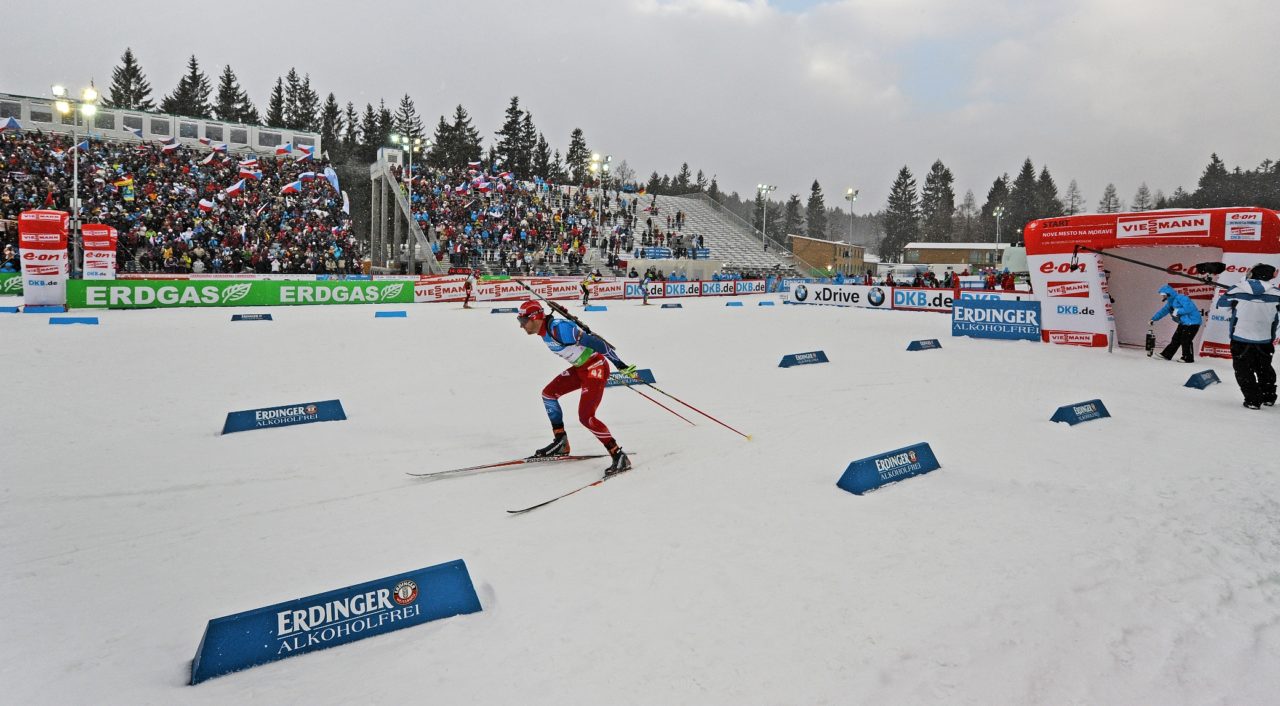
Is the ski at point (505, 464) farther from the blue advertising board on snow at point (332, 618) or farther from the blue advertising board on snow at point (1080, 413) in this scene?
the blue advertising board on snow at point (1080, 413)

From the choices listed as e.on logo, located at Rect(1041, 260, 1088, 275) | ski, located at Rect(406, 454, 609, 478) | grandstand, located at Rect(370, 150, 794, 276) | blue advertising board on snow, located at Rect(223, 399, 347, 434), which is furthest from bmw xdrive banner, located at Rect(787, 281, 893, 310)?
blue advertising board on snow, located at Rect(223, 399, 347, 434)

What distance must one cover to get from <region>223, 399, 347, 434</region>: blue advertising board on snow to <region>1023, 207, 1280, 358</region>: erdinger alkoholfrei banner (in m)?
16.0

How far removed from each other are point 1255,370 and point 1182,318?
478cm

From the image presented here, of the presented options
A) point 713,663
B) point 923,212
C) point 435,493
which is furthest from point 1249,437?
point 923,212

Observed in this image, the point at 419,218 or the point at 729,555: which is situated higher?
the point at 419,218

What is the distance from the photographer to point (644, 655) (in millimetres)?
3328

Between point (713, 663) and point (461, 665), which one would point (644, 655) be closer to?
point (713, 663)

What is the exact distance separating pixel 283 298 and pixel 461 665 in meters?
24.1

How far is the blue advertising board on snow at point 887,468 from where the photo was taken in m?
5.75

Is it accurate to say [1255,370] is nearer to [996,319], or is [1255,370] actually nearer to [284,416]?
[996,319]

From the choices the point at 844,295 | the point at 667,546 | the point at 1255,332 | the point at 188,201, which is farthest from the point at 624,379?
the point at 188,201

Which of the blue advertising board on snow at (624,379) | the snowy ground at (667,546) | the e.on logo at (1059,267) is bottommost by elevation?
the snowy ground at (667,546)

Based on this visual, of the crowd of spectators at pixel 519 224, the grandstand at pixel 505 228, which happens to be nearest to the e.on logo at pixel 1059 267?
the crowd of spectators at pixel 519 224

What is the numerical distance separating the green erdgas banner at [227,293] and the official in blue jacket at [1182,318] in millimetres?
24577
